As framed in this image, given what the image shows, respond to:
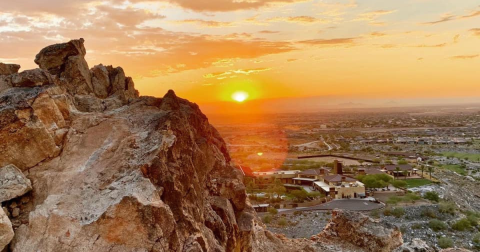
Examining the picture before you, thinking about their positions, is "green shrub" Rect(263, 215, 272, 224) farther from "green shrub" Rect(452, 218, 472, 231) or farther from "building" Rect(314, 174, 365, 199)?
"green shrub" Rect(452, 218, 472, 231)

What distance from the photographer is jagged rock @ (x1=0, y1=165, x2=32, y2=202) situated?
375 inches

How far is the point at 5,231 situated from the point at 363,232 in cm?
1301

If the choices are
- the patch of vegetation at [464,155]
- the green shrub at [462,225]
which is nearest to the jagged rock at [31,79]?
the green shrub at [462,225]

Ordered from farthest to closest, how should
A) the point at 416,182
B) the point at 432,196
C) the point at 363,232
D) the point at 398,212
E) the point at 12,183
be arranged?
the point at 416,182, the point at 432,196, the point at 398,212, the point at 363,232, the point at 12,183

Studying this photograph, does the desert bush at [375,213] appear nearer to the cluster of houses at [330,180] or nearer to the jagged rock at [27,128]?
the cluster of houses at [330,180]

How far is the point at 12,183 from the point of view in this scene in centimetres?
969

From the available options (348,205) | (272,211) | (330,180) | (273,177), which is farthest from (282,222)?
(273,177)

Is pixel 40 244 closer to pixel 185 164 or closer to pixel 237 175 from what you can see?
pixel 185 164

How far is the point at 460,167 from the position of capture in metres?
71.9

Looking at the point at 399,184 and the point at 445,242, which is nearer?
the point at 445,242

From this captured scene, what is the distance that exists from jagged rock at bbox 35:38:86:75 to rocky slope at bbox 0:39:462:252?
1295mm

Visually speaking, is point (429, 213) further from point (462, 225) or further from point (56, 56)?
point (56, 56)

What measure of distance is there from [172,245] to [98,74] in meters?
9.80

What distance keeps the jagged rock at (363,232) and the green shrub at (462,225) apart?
23.7 metres
